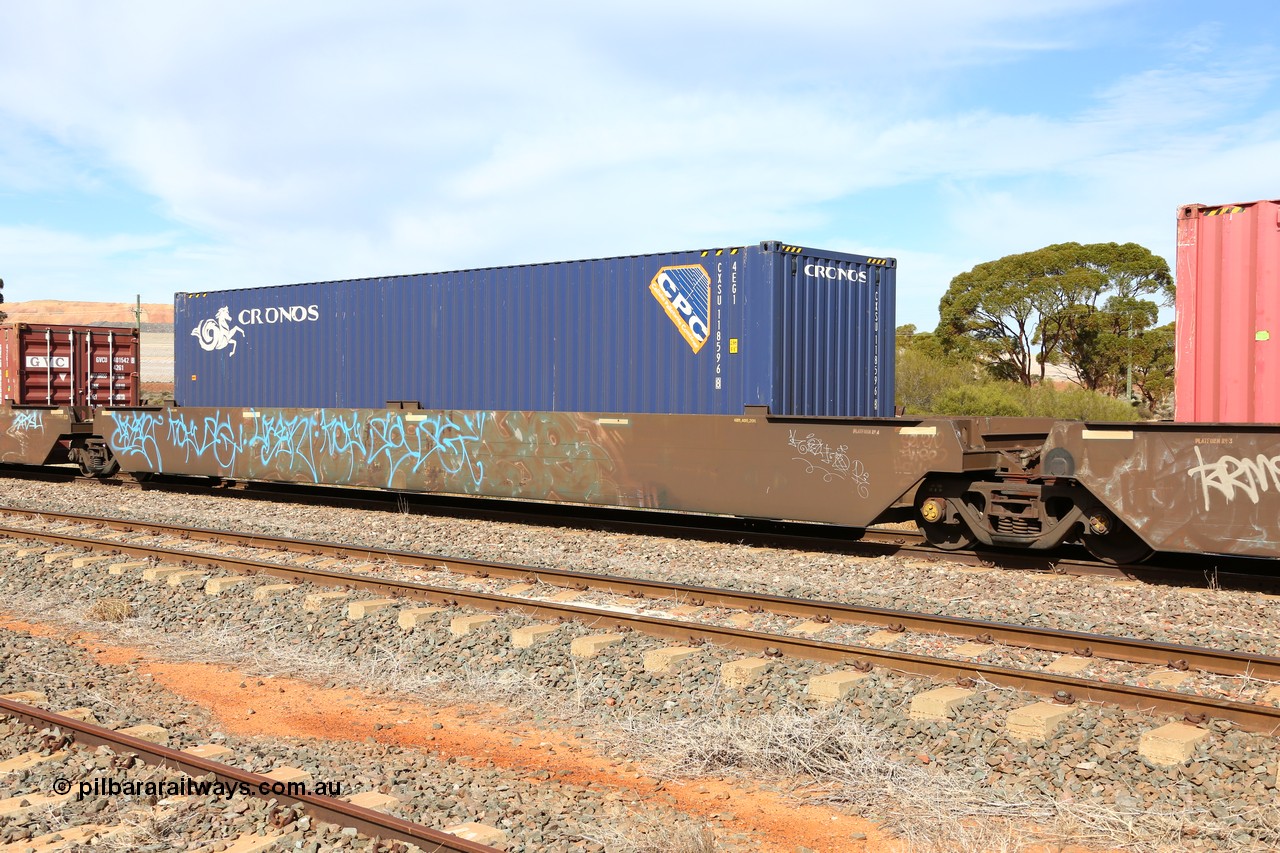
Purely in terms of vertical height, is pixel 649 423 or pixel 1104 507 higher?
pixel 649 423

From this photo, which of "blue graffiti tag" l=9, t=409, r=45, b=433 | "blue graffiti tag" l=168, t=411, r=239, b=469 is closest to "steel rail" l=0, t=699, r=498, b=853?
"blue graffiti tag" l=168, t=411, r=239, b=469

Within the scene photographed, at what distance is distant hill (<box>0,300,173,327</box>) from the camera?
136750 millimetres

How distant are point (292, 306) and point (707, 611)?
1113 cm

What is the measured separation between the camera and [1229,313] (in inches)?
379

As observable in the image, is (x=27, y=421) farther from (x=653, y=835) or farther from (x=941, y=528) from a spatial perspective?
(x=653, y=835)

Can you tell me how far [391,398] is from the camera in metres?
16.0

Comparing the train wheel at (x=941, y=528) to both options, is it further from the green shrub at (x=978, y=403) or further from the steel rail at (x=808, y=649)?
the green shrub at (x=978, y=403)

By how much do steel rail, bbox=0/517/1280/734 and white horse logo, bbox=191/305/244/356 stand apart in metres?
8.39

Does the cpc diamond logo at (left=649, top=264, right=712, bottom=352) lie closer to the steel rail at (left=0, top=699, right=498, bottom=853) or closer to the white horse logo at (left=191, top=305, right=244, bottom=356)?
the steel rail at (left=0, top=699, right=498, bottom=853)

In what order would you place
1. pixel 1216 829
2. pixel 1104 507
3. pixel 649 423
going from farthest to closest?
pixel 649 423 → pixel 1104 507 → pixel 1216 829

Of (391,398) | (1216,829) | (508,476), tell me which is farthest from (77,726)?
(391,398)

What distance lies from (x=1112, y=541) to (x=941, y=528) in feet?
5.79

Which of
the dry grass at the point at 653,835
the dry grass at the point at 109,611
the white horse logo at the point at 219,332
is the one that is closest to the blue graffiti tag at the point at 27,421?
the white horse logo at the point at 219,332

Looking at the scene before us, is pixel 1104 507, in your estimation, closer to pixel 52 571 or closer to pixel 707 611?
pixel 707 611
